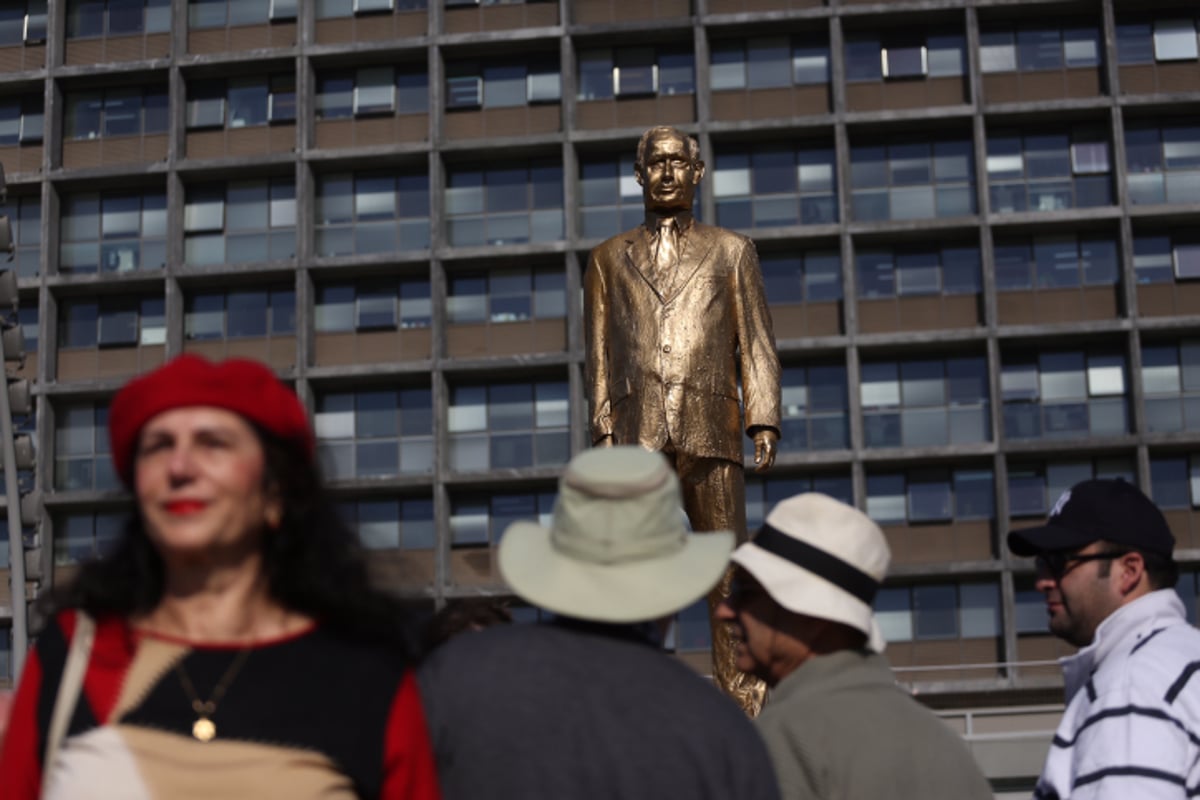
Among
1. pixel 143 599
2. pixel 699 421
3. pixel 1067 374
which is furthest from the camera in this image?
pixel 1067 374

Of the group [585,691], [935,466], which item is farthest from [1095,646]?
[935,466]

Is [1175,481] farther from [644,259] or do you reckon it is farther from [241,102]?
[644,259]

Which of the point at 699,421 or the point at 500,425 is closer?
the point at 699,421

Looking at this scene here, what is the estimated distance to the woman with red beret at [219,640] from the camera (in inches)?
120

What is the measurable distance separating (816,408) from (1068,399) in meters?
A: 5.80

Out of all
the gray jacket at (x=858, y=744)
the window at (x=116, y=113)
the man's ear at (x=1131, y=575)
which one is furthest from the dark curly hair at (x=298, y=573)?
the window at (x=116, y=113)

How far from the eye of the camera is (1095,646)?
458cm

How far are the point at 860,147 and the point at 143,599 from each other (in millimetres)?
41008

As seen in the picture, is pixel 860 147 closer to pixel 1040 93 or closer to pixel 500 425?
pixel 1040 93

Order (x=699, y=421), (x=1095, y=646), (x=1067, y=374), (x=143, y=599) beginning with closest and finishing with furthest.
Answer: (x=143, y=599) < (x=1095, y=646) < (x=699, y=421) < (x=1067, y=374)

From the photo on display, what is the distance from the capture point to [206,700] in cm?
307

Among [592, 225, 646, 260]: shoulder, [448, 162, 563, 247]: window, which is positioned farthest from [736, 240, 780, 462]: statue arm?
[448, 162, 563, 247]: window

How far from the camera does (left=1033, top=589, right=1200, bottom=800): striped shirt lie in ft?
13.8

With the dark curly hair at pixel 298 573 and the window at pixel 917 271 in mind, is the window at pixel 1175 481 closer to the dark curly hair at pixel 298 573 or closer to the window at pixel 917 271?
the window at pixel 917 271
